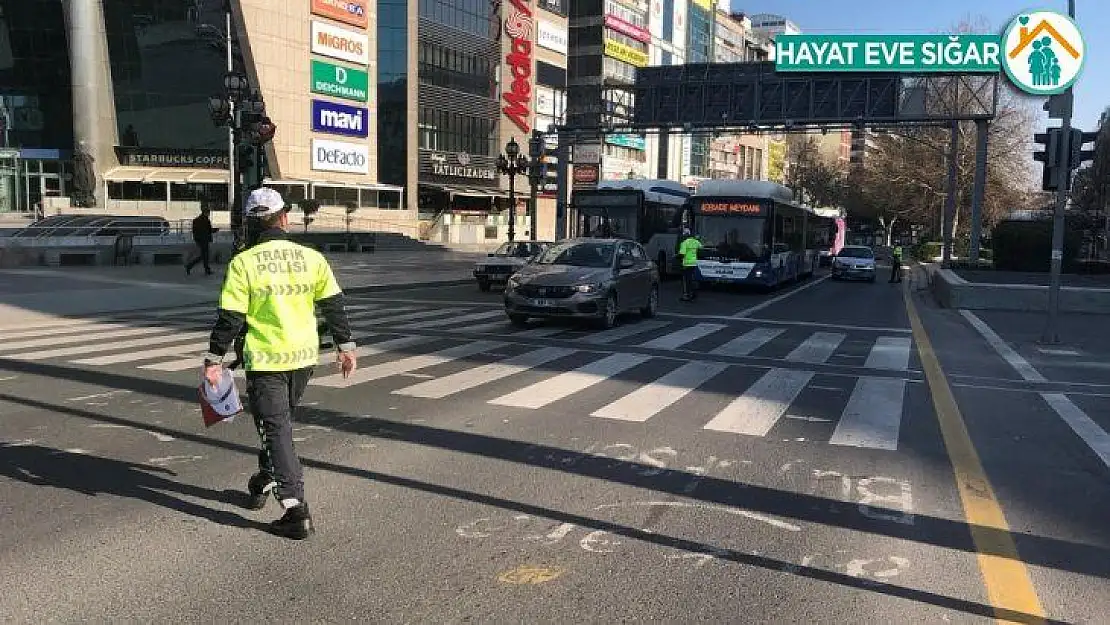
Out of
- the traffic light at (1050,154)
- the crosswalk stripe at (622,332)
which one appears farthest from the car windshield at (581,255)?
the traffic light at (1050,154)

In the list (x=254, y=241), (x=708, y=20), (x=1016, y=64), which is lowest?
(x=254, y=241)

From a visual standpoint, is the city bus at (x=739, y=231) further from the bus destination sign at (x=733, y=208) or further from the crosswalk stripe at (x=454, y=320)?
the crosswalk stripe at (x=454, y=320)

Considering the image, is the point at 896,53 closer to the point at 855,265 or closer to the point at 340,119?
the point at 855,265

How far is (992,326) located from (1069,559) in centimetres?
1400

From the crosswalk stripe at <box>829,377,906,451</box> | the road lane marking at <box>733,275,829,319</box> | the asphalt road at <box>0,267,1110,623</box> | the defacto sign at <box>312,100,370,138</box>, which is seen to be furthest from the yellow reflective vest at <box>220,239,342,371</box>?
the defacto sign at <box>312,100,370,138</box>

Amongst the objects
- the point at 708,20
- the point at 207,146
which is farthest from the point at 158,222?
the point at 708,20

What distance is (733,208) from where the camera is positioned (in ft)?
83.0

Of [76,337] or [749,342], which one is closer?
[76,337]

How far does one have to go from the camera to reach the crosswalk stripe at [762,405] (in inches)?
298

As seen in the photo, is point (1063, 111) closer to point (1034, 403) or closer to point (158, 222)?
point (1034, 403)

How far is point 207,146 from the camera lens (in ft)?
180

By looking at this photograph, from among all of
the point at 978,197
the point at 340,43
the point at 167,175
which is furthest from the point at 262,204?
the point at 340,43

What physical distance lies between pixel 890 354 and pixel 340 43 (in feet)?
175

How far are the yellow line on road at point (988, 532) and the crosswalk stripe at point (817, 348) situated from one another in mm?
3322
